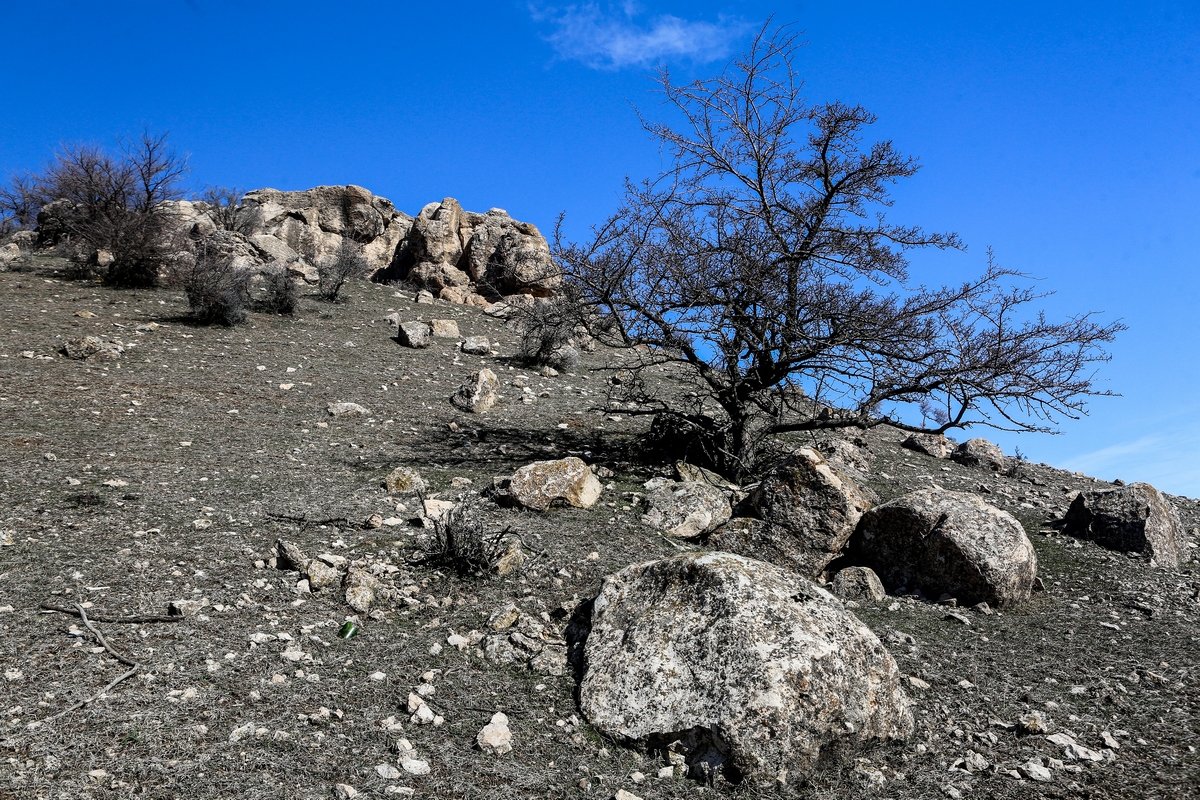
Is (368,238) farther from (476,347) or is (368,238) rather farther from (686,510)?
(686,510)

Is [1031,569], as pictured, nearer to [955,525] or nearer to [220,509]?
[955,525]

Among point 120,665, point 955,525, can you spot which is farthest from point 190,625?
point 955,525

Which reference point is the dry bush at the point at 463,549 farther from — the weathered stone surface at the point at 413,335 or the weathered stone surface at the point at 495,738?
the weathered stone surface at the point at 413,335

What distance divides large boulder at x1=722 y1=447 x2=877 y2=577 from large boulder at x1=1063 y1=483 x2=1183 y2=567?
294 cm

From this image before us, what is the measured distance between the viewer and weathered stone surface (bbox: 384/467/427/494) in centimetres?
838

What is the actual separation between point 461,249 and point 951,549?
20.8 metres

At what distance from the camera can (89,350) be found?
12.6 meters

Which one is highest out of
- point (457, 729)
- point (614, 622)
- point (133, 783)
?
point (614, 622)

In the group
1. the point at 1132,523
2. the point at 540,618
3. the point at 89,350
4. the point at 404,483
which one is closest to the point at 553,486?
the point at 404,483

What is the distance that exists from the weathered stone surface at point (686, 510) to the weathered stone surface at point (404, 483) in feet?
7.68

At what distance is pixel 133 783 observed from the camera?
397 cm

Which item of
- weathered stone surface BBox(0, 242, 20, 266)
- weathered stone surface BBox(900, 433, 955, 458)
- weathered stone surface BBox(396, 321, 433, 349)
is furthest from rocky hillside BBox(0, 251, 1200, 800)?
weathered stone surface BBox(0, 242, 20, 266)

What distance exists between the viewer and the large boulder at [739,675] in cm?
439

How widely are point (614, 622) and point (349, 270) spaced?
18.8 metres
